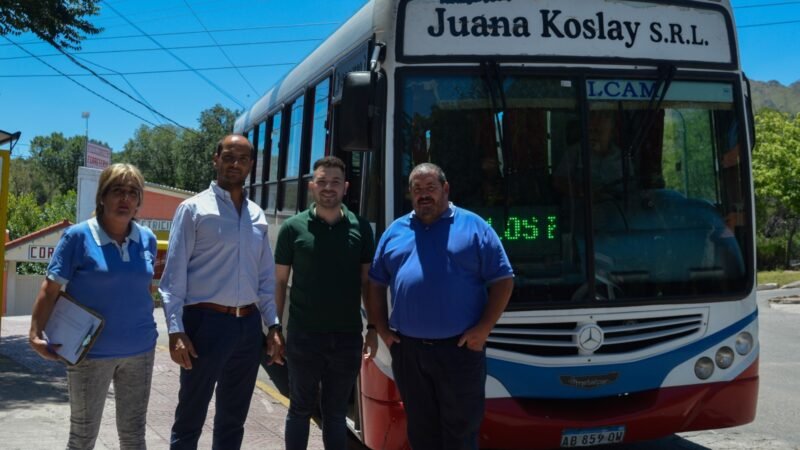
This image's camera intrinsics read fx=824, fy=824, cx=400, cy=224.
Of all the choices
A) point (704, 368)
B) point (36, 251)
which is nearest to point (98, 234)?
point (704, 368)

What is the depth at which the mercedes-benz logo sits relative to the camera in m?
4.81

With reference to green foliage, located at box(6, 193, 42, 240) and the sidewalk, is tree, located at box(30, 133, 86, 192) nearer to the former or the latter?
green foliage, located at box(6, 193, 42, 240)

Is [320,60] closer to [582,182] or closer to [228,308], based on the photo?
[582,182]

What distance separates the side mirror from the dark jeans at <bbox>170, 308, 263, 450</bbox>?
1251mm

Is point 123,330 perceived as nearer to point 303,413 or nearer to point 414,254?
point 303,413

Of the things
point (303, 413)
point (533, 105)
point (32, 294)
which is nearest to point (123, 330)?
point (303, 413)

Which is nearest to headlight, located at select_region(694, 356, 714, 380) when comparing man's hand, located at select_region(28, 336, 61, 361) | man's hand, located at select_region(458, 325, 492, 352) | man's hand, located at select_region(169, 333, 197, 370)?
man's hand, located at select_region(458, 325, 492, 352)

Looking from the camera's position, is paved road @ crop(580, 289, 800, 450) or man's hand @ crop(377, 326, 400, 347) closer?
man's hand @ crop(377, 326, 400, 347)

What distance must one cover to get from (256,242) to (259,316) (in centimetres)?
39

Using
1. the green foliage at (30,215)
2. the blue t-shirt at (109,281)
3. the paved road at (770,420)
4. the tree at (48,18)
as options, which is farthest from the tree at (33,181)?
the blue t-shirt at (109,281)

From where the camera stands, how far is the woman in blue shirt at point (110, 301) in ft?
12.3

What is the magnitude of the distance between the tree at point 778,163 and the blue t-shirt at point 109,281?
3173 centimetres

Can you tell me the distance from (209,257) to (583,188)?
2.32m

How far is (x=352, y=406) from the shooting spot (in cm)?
600
